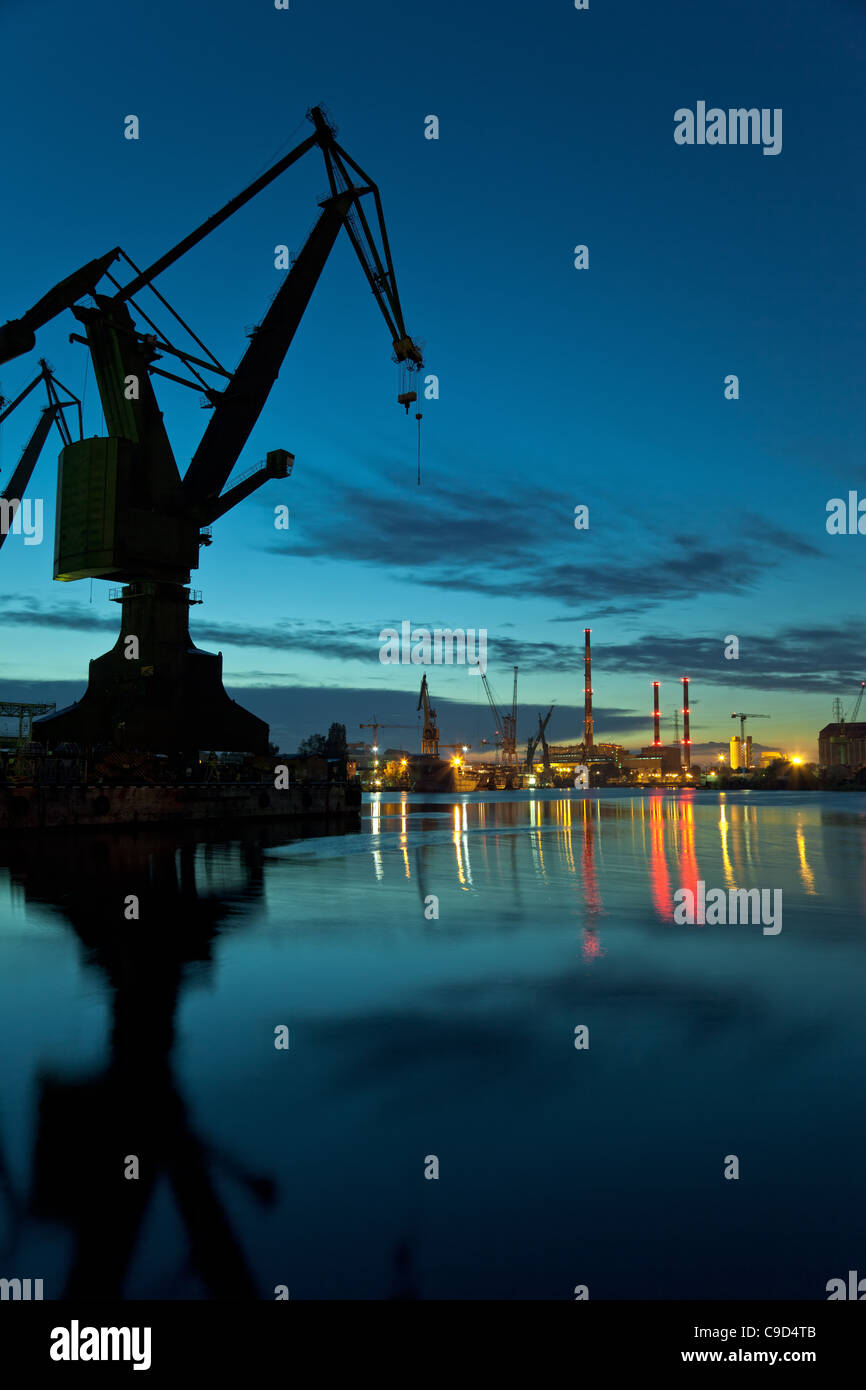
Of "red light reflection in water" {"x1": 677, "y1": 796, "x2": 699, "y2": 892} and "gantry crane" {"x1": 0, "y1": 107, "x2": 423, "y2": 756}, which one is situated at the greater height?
"gantry crane" {"x1": 0, "y1": 107, "x2": 423, "y2": 756}

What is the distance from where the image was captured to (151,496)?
147ft

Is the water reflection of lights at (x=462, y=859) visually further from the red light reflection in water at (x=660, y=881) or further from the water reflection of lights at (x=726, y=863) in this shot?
the water reflection of lights at (x=726, y=863)

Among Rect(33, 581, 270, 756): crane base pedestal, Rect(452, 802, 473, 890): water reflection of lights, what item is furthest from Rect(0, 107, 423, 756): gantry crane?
Rect(452, 802, 473, 890): water reflection of lights

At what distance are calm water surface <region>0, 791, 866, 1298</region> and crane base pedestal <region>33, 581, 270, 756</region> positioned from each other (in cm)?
2887

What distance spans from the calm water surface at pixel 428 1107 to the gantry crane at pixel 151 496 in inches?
1158

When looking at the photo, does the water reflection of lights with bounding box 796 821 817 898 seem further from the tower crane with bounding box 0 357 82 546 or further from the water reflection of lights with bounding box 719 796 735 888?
the tower crane with bounding box 0 357 82 546

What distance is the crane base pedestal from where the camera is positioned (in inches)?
1793

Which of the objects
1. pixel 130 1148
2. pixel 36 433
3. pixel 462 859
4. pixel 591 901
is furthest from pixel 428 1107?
pixel 36 433

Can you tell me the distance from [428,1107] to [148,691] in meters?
41.6

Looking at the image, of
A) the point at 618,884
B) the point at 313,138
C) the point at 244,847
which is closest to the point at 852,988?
the point at 618,884

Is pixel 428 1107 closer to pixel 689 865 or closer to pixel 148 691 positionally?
pixel 689 865

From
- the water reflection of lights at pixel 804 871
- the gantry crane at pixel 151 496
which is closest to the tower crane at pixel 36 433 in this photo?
the gantry crane at pixel 151 496

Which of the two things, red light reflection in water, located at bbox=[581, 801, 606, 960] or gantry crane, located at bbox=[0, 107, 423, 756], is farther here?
gantry crane, located at bbox=[0, 107, 423, 756]

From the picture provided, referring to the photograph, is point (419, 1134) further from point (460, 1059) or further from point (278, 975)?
point (278, 975)
